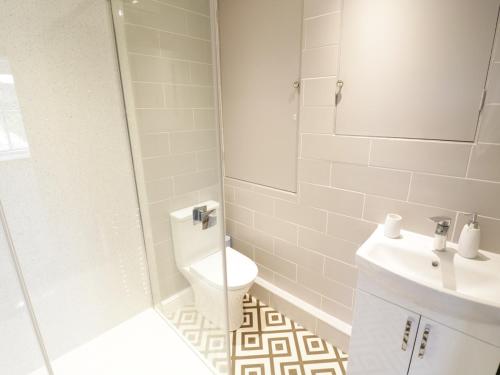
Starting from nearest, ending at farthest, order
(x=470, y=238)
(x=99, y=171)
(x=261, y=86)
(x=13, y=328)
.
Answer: (x=470, y=238) < (x=13, y=328) < (x=99, y=171) < (x=261, y=86)

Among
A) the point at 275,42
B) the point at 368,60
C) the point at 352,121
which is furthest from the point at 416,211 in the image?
the point at 275,42

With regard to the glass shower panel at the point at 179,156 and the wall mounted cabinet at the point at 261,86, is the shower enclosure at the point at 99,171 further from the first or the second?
the wall mounted cabinet at the point at 261,86

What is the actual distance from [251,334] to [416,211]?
1.24m

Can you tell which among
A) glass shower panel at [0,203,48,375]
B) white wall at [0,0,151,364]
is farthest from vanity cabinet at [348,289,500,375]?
glass shower panel at [0,203,48,375]

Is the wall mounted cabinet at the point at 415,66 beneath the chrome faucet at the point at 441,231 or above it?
above

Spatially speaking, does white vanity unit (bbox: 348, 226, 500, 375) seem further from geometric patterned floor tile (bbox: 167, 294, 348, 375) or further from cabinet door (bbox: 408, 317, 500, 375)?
geometric patterned floor tile (bbox: 167, 294, 348, 375)

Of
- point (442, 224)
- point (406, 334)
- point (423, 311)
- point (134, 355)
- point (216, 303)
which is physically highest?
point (442, 224)

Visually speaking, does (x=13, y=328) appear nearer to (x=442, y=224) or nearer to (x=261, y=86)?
(x=261, y=86)

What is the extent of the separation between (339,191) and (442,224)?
482mm

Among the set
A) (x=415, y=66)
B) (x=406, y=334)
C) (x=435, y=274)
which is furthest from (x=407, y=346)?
(x=415, y=66)

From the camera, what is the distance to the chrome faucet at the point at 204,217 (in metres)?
1.41

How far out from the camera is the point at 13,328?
4.15 ft

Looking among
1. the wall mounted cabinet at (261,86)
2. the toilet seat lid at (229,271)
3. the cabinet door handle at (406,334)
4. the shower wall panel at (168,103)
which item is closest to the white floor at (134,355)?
the toilet seat lid at (229,271)

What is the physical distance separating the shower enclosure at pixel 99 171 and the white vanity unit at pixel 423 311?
64cm
